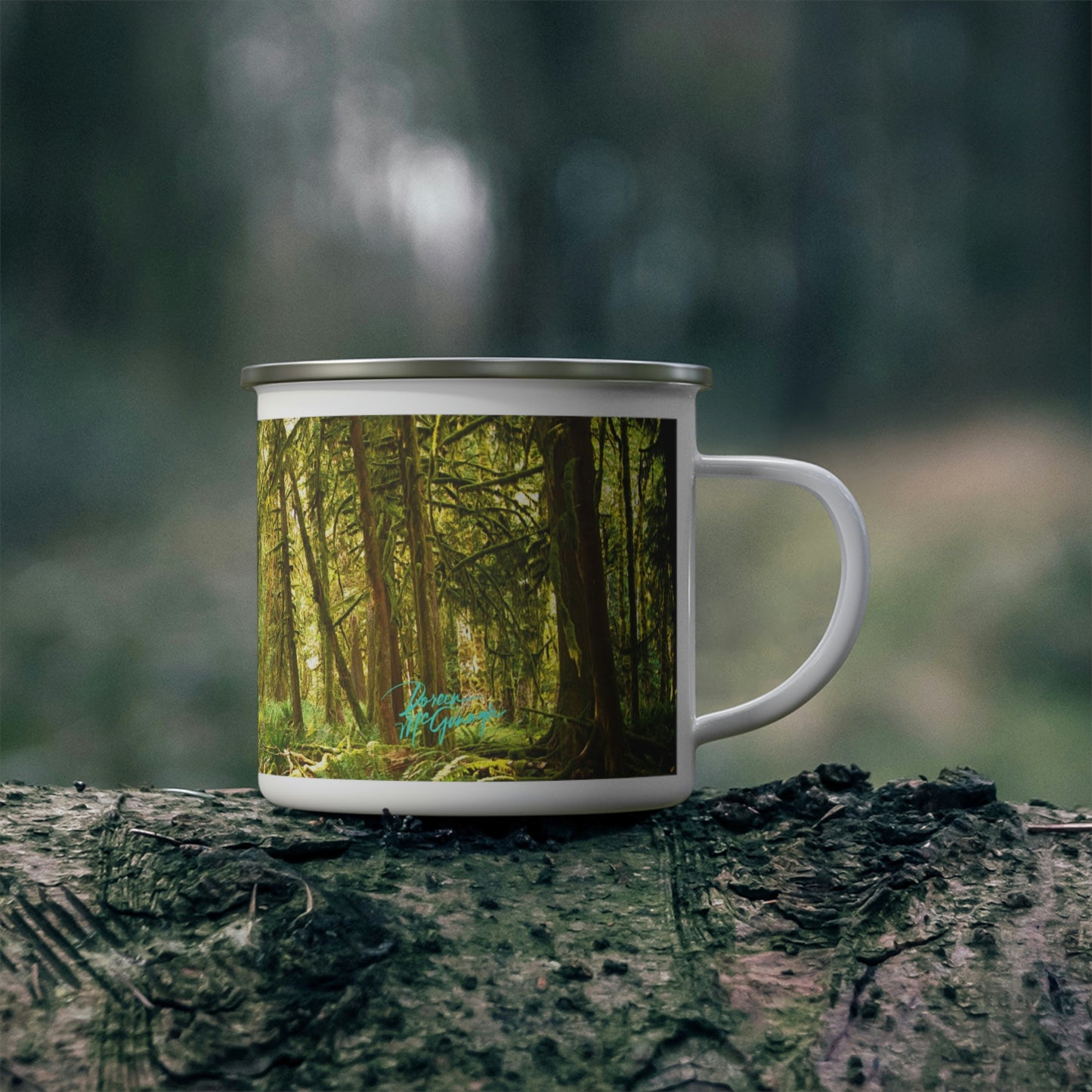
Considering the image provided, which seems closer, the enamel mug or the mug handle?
the enamel mug

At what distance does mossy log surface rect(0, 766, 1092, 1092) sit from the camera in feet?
2.85

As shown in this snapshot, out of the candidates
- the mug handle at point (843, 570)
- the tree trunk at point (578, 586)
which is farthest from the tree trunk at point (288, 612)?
the mug handle at point (843, 570)

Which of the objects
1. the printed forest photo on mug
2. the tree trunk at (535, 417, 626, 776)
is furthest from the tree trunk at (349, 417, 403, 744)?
the tree trunk at (535, 417, 626, 776)

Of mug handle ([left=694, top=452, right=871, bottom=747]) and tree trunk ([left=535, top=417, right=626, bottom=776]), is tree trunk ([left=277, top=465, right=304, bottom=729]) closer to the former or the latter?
tree trunk ([left=535, top=417, right=626, bottom=776])

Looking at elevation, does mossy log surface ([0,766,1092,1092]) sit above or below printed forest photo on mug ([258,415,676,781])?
below

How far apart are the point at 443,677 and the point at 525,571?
98 millimetres

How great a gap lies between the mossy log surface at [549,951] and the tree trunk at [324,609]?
96 millimetres

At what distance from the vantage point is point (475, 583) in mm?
1099

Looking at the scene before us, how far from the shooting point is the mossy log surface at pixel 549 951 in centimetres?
87

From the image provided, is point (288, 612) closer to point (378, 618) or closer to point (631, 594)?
point (378, 618)
